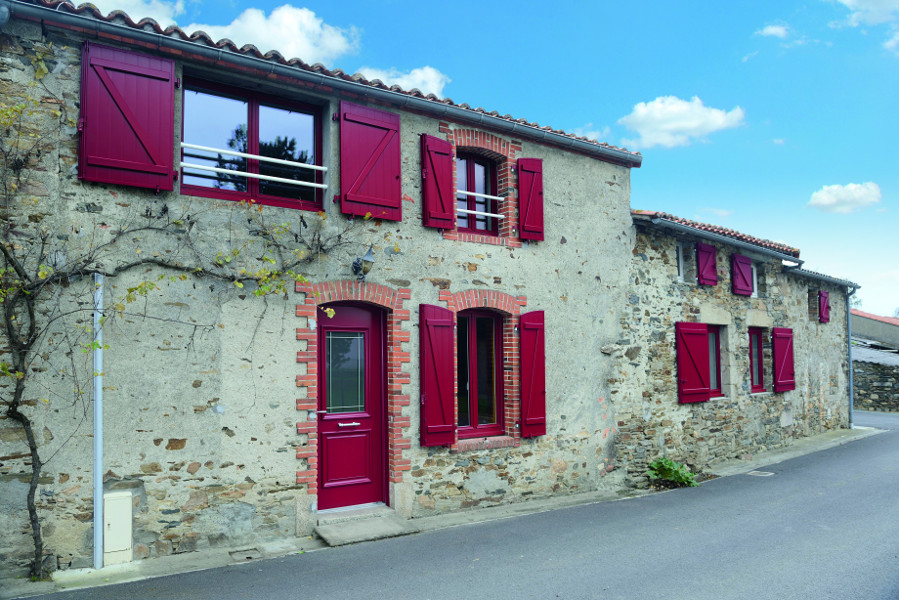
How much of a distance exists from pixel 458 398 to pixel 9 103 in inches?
215

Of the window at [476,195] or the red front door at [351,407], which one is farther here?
the window at [476,195]

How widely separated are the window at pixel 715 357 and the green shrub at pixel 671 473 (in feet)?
8.21

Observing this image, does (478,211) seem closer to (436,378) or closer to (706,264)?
(436,378)

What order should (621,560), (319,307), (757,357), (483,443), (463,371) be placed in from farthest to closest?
1. (757,357)
2. (463,371)
3. (483,443)
4. (319,307)
5. (621,560)

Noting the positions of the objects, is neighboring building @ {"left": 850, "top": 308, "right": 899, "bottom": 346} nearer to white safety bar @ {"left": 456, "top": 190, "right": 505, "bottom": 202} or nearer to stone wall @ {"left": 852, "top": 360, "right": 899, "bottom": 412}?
stone wall @ {"left": 852, "top": 360, "right": 899, "bottom": 412}

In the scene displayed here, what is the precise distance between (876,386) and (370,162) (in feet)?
65.2

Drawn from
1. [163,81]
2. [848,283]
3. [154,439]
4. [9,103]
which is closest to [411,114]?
[163,81]

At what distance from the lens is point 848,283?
49.0 ft

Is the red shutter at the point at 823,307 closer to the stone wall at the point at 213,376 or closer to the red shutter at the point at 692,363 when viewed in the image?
the red shutter at the point at 692,363

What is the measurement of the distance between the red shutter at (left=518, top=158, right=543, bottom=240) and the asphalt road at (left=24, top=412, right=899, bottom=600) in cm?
363

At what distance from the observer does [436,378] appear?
22.8 feet

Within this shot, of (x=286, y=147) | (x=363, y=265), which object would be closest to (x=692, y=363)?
(x=363, y=265)

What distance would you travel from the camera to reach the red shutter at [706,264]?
1041cm

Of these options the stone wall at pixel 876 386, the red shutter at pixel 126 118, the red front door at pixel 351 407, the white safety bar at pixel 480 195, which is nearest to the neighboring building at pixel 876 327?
the stone wall at pixel 876 386
